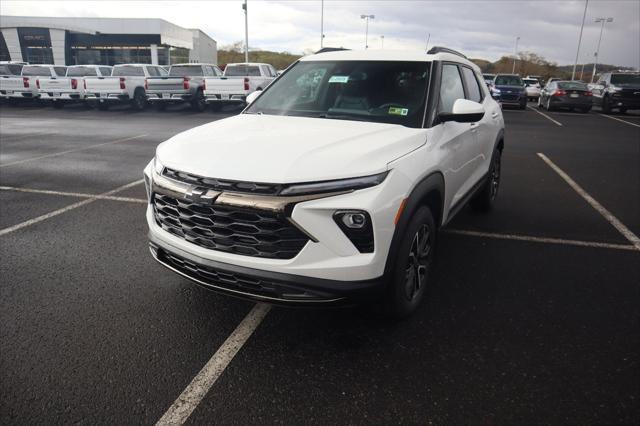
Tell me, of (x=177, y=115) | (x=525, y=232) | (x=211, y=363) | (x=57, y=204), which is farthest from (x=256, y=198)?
(x=177, y=115)

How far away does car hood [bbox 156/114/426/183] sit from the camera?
2486mm

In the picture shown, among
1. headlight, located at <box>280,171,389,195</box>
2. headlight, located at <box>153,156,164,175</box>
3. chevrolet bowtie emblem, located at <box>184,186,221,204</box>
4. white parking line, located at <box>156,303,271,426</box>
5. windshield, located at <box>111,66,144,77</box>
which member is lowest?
white parking line, located at <box>156,303,271,426</box>

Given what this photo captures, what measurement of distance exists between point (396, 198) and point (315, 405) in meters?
1.20

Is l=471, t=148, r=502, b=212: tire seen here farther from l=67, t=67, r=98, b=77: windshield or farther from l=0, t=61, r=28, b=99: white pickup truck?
l=0, t=61, r=28, b=99: white pickup truck

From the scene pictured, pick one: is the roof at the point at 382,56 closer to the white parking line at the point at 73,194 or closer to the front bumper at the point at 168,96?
the white parking line at the point at 73,194

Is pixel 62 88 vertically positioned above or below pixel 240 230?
above

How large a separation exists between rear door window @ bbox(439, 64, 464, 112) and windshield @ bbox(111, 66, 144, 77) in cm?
1846

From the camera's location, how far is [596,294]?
3.58 metres

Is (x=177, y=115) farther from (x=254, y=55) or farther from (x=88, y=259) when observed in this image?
(x=254, y=55)

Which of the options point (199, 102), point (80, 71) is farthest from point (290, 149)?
point (80, 71)

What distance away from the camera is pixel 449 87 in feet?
12.8

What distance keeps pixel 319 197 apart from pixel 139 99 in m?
19.2

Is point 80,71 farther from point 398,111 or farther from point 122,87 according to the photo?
point 398,111

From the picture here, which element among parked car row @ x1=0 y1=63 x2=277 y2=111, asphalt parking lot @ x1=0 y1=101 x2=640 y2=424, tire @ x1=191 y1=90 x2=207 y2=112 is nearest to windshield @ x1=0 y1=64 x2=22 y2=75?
parked car row @ x1=0 y1=63 x2=277 y2=111
